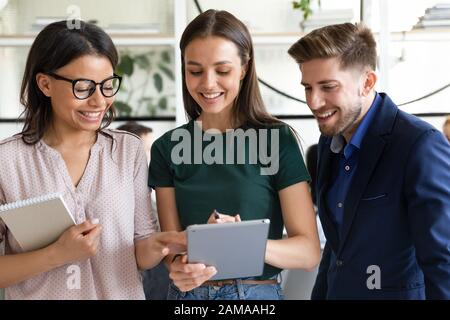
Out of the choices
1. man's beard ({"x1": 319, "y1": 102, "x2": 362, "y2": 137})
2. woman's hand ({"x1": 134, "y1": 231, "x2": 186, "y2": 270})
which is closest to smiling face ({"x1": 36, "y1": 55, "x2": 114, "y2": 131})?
woman's hand ({"x1": 134, "y1": 231, "x2": 186, "y2": 270})

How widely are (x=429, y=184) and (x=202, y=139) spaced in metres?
0.51

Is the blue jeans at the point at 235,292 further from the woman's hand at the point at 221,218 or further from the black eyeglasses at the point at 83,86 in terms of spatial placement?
the black eyeglasses at the point at 83,86

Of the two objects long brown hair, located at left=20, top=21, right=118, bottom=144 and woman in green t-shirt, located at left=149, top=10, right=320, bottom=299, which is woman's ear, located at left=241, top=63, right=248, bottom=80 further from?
long brown hair, located at left=20, top=21, right=118, bottom=144

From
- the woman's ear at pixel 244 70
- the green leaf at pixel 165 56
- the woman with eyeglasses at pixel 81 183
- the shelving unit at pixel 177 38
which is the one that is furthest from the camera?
the green leaf at pixel 165 56

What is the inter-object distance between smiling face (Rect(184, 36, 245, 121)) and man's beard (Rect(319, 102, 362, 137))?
0.86ft

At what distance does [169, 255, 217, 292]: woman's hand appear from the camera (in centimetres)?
124

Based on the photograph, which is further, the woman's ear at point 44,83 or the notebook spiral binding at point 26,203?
the woman's ear at point 44,83

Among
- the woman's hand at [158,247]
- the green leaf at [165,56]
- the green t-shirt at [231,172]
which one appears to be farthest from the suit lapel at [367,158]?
the green leaf at [165,56]

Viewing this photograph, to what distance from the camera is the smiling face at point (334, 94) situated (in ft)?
4.75

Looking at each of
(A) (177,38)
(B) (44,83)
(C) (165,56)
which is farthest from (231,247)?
(C) (165,56)

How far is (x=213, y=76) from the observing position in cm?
136

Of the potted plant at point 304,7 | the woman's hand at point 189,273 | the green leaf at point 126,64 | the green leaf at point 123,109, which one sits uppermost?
the potted plant at point 304,7
